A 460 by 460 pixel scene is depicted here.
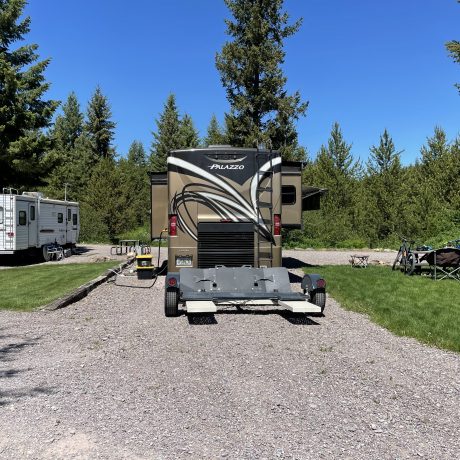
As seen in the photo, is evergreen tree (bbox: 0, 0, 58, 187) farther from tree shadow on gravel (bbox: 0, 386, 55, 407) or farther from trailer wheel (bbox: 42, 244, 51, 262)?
tree shadow on gravel (bbox: 0, 386, 55, 407)

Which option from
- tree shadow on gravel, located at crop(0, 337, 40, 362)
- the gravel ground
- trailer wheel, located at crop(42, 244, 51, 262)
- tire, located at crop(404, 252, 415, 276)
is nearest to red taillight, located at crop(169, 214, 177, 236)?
the gravel ground

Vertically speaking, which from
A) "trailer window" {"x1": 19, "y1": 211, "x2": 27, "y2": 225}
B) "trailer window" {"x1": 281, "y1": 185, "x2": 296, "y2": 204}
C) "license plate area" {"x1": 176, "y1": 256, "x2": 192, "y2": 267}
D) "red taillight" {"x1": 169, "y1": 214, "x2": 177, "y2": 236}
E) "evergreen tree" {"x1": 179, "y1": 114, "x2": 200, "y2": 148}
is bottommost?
"license plate area" {"x1": 176, "y1": 256, "x2": 192, "y2": 267}

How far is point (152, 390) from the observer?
4.57 m

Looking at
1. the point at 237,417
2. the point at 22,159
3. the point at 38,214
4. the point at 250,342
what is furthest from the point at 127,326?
the point at 22,159

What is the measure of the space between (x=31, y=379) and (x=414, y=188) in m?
30.9

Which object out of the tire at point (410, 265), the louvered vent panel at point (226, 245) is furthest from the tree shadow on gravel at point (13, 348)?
the tire at point (410, 265)

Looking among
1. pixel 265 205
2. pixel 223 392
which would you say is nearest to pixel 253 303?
pixel 265 205

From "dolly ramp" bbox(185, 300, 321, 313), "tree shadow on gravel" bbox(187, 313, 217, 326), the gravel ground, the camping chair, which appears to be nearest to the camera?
the gravel ground

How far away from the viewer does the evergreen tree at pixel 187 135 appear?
165 feet

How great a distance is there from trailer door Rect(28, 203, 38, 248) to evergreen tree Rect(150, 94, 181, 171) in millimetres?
30371

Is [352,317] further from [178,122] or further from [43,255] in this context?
[178,122]

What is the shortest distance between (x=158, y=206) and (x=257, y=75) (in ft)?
65.9

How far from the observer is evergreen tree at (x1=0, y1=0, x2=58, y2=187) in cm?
2655

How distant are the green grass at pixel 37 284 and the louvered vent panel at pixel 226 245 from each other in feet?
11.1
